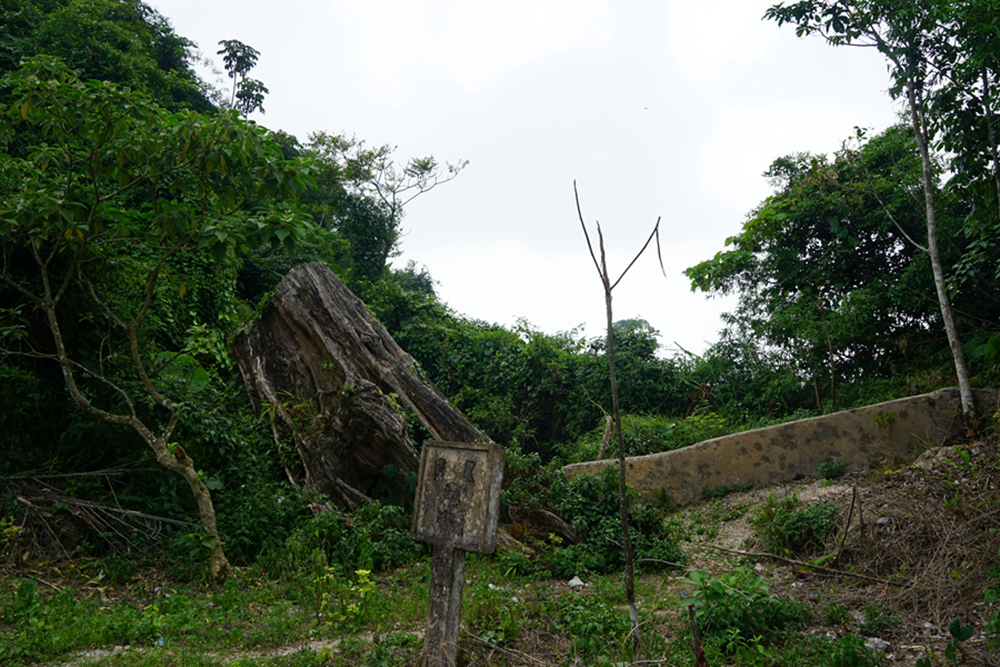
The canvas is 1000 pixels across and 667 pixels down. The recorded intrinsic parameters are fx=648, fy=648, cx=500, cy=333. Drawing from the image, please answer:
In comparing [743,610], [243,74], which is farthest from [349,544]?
[243,74]

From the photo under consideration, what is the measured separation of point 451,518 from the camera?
406cm

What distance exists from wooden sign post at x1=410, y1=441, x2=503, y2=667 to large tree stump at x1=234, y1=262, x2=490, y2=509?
3.75 m

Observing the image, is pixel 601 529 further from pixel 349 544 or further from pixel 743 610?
pixel 743 610

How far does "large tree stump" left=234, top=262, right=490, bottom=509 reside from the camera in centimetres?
807

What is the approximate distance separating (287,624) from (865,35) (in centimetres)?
1045

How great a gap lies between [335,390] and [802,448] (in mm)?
6200

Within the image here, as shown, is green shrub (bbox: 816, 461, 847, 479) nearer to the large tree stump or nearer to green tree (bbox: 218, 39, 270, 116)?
the large tree stump

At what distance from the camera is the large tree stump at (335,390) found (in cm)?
807

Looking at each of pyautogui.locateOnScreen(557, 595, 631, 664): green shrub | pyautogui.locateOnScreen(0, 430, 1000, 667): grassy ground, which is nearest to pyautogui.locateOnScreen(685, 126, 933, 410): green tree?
pyautogui.locateOnScreen(0, 430, 1000, 667): grassy ground

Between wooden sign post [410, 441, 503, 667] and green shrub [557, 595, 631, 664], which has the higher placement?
wooden sign post [410, 441, 503, 667]

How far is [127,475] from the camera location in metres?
7.08

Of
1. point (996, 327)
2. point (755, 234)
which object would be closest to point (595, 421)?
point (755, 234)

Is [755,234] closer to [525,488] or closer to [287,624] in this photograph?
[525,488]

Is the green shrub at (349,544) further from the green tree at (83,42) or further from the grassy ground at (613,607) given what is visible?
the green tree at (83,42)
